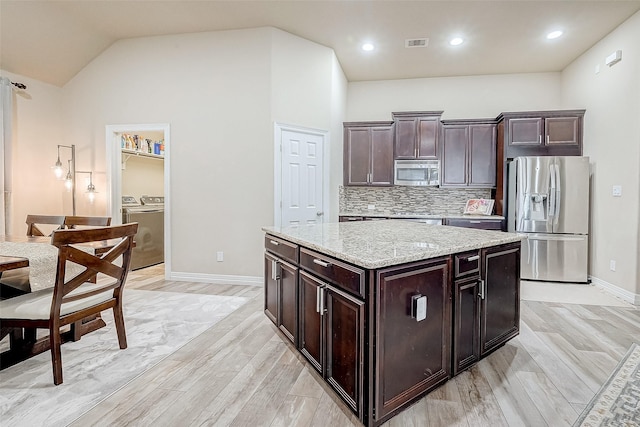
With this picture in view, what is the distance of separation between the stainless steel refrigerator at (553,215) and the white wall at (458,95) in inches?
53.0

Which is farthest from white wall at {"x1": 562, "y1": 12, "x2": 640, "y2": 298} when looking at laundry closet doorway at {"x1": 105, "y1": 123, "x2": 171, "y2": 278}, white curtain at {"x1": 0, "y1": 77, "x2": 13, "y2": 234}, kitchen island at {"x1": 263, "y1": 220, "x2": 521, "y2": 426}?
white curtain at {"x1": 0, "y1": 77, "x2": 13, "y2": 234}

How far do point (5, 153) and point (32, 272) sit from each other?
3.23m

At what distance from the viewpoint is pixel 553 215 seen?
14.3 feet

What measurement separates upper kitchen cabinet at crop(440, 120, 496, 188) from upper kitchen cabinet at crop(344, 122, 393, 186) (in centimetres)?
86

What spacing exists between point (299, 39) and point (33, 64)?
347cm

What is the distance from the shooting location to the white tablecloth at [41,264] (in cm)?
188

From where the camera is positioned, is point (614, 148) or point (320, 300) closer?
point (320, 300)

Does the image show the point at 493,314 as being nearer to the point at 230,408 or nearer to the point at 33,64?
the point at 230,408

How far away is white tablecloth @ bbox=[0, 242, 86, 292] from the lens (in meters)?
1.88

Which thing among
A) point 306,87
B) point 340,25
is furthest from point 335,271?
point 340,25

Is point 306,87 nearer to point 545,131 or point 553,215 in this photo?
point 545,131

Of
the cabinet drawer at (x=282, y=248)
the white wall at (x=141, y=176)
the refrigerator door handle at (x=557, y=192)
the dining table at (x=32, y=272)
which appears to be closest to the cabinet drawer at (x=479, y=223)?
the refrigerator door handle at (x=557, y=192)

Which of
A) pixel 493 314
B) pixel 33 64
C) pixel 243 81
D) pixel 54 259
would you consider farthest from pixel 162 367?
pixel 33 64

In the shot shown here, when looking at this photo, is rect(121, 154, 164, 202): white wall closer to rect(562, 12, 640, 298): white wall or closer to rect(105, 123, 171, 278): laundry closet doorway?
rect(105, 123, 171, 278): laundry closet doorway
